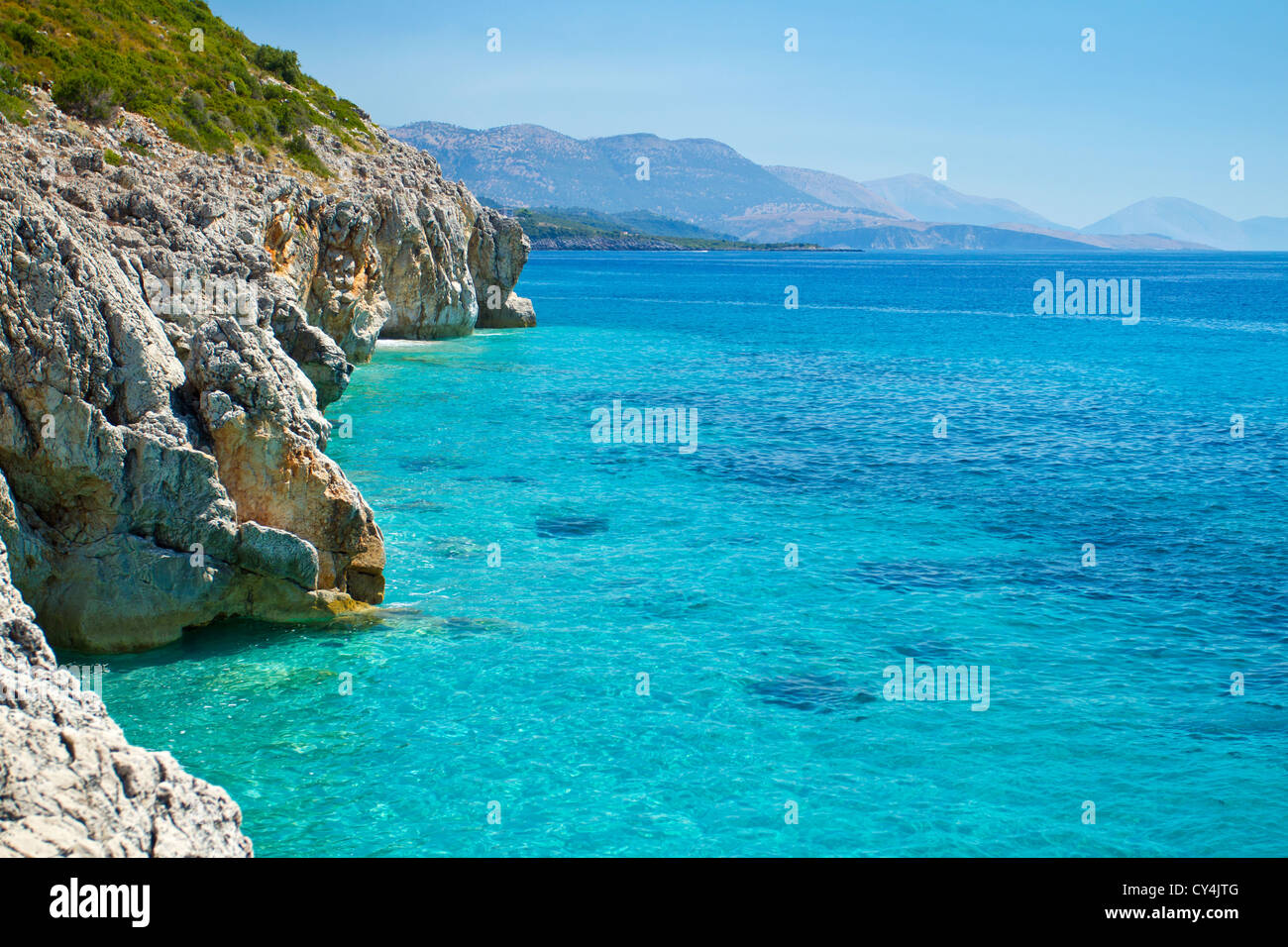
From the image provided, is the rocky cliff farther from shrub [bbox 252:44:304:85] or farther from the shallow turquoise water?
shrub [bbox 252:44:304:85]

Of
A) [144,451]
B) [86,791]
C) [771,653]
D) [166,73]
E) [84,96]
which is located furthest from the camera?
[166,73]

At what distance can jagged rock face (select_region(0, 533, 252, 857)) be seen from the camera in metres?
7.51

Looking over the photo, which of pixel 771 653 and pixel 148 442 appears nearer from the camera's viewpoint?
pixel 148 442

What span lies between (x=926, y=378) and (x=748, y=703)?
42.8 m

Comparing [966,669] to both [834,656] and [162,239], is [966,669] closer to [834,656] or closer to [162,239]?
[834,656]

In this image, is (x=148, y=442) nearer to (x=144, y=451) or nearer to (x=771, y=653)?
(x=144, y=451)

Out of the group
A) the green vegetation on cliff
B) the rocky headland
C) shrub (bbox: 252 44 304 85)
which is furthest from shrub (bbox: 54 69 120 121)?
shrub (bbox: 252 44 304 85)

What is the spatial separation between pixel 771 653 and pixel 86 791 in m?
13.0

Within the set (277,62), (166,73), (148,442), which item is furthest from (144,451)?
(277,62)

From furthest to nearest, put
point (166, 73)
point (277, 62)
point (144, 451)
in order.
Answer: point (277, 62) < point (166, 73) < point (144, 451)

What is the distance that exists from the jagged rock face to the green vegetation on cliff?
28732mm

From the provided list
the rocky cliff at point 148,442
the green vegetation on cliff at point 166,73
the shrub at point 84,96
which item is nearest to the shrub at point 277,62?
the green vegetation on cliff at point 166,73

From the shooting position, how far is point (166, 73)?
45.0 metres
